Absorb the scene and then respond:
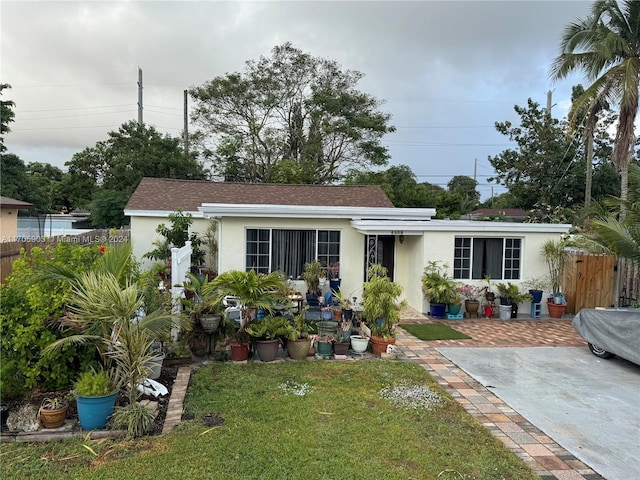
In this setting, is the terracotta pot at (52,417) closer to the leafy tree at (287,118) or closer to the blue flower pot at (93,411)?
the blue flower pot at (93,411)

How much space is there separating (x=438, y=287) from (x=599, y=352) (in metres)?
3.81

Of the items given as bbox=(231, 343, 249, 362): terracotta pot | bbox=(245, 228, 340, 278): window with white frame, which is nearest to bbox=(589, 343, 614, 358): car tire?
bbox=(245, 228, 340, 278): window with white frame

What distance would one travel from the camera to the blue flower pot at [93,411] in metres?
4.53

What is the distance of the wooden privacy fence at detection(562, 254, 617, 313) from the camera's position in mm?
11016

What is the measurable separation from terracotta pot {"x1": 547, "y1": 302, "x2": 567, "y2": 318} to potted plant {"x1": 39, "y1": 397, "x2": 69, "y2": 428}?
11.4 meters

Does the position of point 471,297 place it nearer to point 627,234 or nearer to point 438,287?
point 438,287

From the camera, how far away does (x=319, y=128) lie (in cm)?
3030

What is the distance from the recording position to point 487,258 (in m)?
11.6

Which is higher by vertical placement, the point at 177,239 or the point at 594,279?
the point at 177,239

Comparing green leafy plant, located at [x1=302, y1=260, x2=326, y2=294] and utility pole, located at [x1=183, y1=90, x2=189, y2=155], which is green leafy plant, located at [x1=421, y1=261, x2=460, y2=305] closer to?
green leafy plant, located at [x1=302, y1=260, x2=326, y2=294]

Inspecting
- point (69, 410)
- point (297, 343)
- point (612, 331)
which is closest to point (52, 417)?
point (69, 410)

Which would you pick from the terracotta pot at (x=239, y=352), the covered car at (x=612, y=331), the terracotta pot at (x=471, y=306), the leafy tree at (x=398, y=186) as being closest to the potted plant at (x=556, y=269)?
the terracotta pot at (x=471, y=306)

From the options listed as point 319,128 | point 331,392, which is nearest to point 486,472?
point 331,392

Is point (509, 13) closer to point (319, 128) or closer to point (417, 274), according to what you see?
point (417, 274)
